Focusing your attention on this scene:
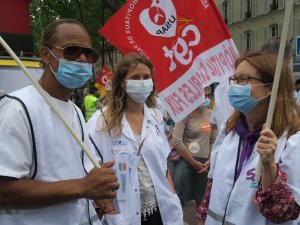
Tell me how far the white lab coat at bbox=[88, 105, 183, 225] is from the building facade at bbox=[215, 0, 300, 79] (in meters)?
30.9

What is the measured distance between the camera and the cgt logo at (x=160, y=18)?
4.58 m

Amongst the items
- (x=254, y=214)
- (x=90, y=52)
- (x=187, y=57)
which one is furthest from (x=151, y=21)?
(x=254, y=214)

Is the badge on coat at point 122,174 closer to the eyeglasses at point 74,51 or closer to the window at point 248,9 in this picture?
the eyeglasses at point 74,51

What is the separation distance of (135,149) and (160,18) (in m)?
1.72

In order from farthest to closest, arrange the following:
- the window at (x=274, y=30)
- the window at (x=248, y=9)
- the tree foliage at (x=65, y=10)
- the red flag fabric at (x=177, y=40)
Result: the window at (x=248, y=9), the tree foliage at (x=65, y=10), the window at (x=274, y=30), the red flag fabric at (x=177, y=40)

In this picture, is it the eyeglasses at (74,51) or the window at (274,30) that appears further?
the window at (274,30)

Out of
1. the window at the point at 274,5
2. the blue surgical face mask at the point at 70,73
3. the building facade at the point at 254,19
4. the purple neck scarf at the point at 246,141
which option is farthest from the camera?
the window at the point at 274,5

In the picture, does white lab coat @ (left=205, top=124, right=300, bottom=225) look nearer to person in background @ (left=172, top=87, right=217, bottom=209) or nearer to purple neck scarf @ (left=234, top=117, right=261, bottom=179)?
purple neck scarf @ (left=234, top=117, right=261, bottom=179)

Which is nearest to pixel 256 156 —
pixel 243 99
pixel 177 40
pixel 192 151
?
pixel 243 99

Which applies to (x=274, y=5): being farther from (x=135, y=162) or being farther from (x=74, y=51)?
(x=74, y=51)

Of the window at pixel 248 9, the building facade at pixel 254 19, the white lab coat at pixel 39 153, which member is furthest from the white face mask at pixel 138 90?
the window at pixel 248 9

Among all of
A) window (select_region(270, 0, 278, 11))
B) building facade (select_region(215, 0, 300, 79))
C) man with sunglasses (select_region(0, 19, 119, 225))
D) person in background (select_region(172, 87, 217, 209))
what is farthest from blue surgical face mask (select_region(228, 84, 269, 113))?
window (select_region(270, 0, 278, 11))

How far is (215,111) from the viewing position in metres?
5.07

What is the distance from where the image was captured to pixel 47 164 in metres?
2.21
